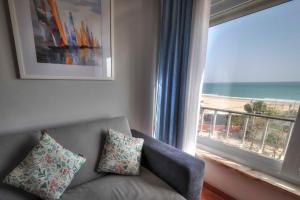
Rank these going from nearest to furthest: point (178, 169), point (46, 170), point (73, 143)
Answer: point (46, 170)
point (178, 169)
point (73, 143)

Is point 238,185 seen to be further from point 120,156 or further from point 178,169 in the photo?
point 120,156

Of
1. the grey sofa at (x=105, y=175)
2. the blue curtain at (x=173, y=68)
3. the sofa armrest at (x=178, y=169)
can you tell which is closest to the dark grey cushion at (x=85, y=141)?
the grey sofa at (x=105, y=175)

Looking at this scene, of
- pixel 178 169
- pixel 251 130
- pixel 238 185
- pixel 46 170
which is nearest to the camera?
pixel 46 170

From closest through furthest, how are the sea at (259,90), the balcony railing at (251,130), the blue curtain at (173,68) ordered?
1. the sea at (259,90)
2. the balcony railing at (251,130)
3. the blue curtain at (173,68)

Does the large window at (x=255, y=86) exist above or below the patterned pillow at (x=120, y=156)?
above

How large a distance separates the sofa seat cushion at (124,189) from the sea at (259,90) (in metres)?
1.13

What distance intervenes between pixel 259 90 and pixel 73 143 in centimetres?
166

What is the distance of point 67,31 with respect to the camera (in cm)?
125

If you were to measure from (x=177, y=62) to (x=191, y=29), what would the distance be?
35 centimetres

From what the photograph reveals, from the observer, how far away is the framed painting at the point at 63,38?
1.10m

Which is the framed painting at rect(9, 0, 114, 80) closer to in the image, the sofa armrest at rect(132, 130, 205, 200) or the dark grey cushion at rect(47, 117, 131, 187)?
the dark grey cushion at rect(47, 117, 131, 187)

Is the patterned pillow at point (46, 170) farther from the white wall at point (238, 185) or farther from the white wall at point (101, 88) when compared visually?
the white wall at point (238, 185)

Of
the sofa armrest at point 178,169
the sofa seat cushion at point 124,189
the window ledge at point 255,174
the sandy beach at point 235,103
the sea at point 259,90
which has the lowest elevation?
the window ledge at point 255,174

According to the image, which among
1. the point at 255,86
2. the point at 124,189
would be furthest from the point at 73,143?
the point at 255,86
